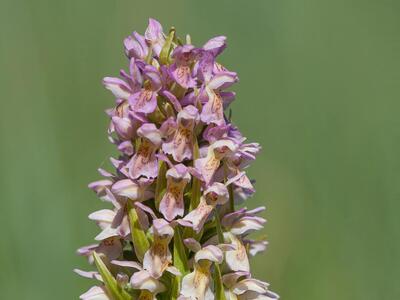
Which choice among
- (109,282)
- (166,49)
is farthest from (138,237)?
(166,49)

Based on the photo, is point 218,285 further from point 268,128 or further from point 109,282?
point 268,128

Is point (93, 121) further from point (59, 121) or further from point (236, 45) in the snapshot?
point (236, 45)

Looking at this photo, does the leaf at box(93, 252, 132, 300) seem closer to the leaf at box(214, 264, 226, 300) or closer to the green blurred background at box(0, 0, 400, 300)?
the leaf at box(214, 264, 226, 300)

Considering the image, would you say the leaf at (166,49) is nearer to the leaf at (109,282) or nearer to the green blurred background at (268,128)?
the leaf at (109,282)

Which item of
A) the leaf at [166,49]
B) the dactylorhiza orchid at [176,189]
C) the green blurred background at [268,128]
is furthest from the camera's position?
the green blurred background at [268,128]

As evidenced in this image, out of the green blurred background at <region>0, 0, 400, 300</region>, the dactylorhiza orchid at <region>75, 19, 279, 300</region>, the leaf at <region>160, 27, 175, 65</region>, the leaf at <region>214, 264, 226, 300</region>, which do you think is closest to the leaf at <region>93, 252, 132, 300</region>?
the dactylorhiza orchid at <region>75, 19, 279, 300</region>

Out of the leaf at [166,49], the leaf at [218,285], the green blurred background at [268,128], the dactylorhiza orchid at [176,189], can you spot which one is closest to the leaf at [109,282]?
the dactylorhiza orchid at [176,189]

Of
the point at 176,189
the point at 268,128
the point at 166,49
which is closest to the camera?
the point at 176,189
